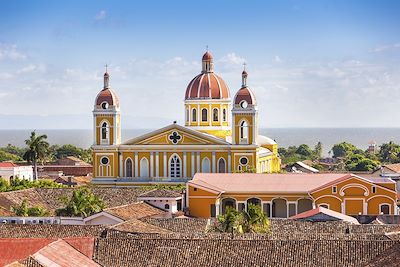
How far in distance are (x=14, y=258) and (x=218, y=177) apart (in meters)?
32.1

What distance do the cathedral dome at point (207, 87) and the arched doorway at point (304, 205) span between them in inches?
691

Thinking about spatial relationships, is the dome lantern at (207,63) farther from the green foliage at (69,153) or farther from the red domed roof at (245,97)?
the green foliage at (69,153)

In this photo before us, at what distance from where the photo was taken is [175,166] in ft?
229

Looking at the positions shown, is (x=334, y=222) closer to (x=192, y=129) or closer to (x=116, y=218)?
(x=116, y=218)

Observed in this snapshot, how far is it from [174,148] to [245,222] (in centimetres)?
3044

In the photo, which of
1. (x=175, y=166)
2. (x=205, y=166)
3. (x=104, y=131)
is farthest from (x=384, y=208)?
(x=104, y=131)

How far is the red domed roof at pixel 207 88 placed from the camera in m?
73.0

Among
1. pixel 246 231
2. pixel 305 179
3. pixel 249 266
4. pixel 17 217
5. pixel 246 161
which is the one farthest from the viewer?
pixel 246 161

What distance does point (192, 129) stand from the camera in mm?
70750

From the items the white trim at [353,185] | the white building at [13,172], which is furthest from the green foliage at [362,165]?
the white trim at [353,185]

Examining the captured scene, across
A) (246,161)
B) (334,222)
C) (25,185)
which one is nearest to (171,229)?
(334,222)

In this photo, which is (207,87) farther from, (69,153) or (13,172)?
(69,153)

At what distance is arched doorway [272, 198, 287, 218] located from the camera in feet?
189

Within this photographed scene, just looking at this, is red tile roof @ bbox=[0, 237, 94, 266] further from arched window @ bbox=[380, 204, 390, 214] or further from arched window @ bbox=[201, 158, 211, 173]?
arched window @ bbox=[201, 158, 211, 173]
